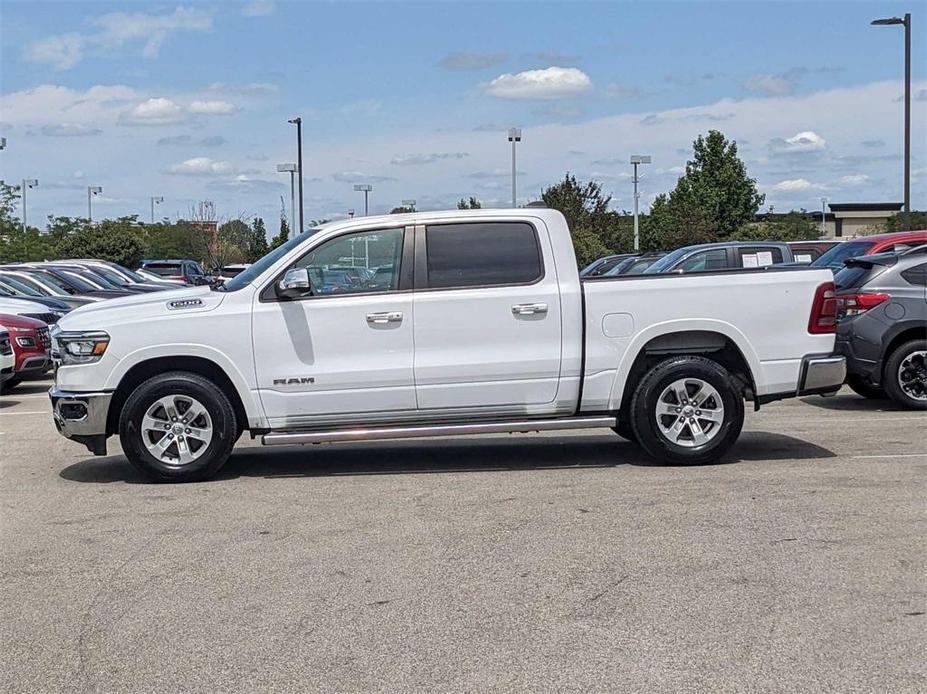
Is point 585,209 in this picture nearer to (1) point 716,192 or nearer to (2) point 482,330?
(1) point 716,192

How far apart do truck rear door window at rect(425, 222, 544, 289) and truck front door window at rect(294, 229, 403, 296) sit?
29 cm

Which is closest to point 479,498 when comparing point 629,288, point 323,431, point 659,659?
point 323,431

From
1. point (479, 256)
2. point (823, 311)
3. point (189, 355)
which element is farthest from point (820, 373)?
point (189, 355)

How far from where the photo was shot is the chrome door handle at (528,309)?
8.74 metres

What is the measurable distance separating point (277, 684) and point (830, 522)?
12.7ft

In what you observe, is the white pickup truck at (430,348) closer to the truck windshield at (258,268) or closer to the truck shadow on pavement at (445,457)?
the truck windshield at (258,268)

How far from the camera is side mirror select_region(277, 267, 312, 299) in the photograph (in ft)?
28.0

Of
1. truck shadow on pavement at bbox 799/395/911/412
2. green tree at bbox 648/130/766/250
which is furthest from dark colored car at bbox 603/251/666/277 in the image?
green tree at bbox 648/130/766/250

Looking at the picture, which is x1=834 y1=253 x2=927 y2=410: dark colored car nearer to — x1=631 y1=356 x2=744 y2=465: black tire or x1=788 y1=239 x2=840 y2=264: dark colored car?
x1=631 y1=356 x2=744 y2=465: black tire

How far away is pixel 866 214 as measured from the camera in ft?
374

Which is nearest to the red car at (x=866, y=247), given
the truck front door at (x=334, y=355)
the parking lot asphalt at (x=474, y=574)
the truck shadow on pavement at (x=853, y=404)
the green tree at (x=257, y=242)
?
the truck shadow on pavement at (x=853, y=404)

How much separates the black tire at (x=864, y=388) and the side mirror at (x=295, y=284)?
6.38m

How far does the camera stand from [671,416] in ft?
29.5

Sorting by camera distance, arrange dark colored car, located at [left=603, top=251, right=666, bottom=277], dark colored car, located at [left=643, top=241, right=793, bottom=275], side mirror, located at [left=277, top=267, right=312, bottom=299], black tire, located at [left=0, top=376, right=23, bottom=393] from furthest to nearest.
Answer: dark colored car, located at [left=603, top=251, right=666, bottom=277] < dark colored car, located at [left=643, top=241, right=793, bottom=275] < black tire, located at [left=0, top=376, right=23, bottom=393] < side mirror, located at [left=277, top=267, right=312, bottom=299]
